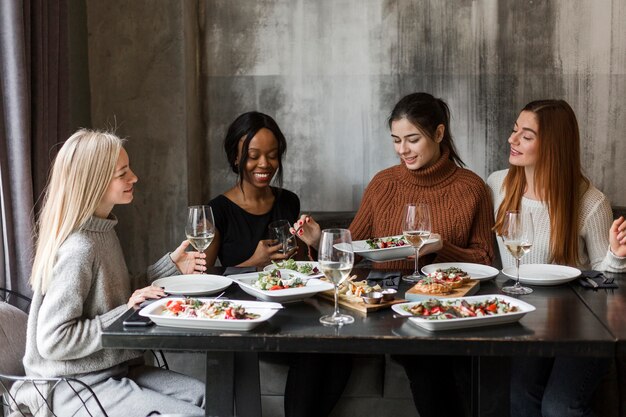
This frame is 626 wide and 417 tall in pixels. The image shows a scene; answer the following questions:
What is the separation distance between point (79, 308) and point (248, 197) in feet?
4.47

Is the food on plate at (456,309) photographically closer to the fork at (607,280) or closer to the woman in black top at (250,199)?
the fork at (607,280)

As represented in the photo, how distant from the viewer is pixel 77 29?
3.79 m

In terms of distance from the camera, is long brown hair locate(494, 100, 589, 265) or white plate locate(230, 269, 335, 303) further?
long brown hair locate(494, 100, 589, 265)

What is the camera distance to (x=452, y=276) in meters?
2.23

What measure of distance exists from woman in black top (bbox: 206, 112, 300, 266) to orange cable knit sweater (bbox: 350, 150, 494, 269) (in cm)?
44

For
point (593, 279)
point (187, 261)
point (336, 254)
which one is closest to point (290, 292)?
point (336, 254)

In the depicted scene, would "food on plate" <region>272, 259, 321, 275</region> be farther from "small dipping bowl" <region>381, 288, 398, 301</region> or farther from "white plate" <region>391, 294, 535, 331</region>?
"white plate" <region>391, 294, 535, 331</region>

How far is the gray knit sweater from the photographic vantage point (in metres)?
2.09

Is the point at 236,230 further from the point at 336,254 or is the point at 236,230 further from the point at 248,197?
the point at 336,254

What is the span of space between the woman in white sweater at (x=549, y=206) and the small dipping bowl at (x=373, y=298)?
776mm

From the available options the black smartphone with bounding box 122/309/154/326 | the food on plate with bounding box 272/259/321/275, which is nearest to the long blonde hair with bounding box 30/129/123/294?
the black smartphone with bounding box 122/309/154/326

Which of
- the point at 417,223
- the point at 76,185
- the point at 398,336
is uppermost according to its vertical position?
the point at 76,185

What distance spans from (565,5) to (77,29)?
262cm

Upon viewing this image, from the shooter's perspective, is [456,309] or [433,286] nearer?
[456,309]
